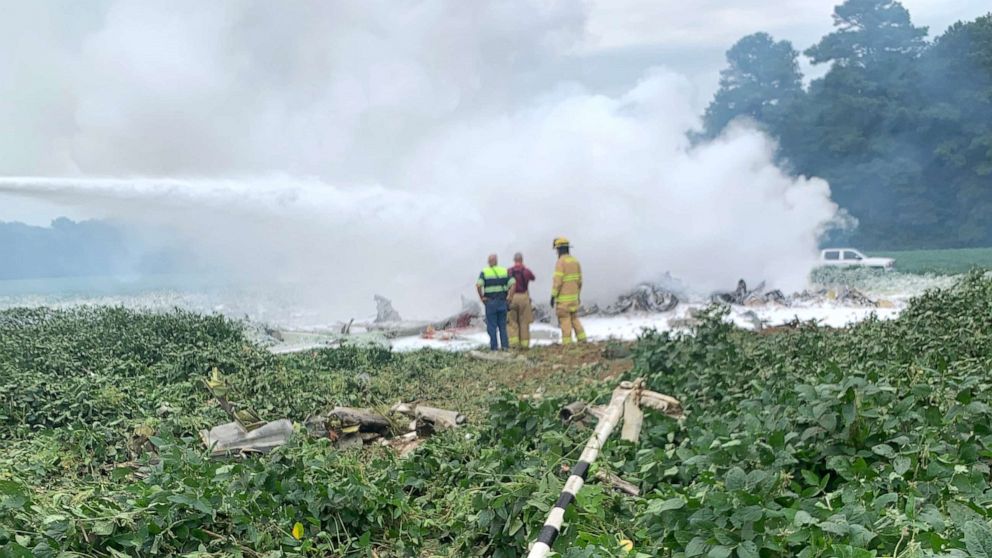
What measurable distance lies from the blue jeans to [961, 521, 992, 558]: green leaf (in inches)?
390

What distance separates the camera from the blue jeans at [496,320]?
481 inches

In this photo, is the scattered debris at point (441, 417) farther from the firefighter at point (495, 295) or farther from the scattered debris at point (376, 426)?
the firefighter at point (495, 295)

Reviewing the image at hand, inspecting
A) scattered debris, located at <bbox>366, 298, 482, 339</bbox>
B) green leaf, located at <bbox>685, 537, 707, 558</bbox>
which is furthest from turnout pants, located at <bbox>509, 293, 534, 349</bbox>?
green leaf, located at <bbox>685, 537, 707, 558</bbox>

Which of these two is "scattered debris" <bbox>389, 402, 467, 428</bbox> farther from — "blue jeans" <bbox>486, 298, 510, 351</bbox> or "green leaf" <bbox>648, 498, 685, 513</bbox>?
"blue jeans" <bbox>486, 298, 510, 351</bbox>

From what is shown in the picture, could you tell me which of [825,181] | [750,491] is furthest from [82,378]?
[825,181]

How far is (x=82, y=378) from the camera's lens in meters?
7.53

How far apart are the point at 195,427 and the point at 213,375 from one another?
1377mm

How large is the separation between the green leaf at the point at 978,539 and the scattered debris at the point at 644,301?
12.8m

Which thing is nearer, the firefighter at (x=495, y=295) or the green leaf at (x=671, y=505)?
the green leaf at (x=671, y=505)

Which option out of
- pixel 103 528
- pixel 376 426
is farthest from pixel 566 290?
pixel 103 528

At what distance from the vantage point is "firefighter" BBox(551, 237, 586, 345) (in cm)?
1255

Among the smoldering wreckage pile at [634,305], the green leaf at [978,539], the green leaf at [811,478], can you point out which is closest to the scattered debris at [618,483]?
the green leaf at [811,478]

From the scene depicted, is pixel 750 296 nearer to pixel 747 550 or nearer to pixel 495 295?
pixel 495 295

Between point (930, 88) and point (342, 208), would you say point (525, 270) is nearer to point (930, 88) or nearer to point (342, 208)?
point (342, 208)
